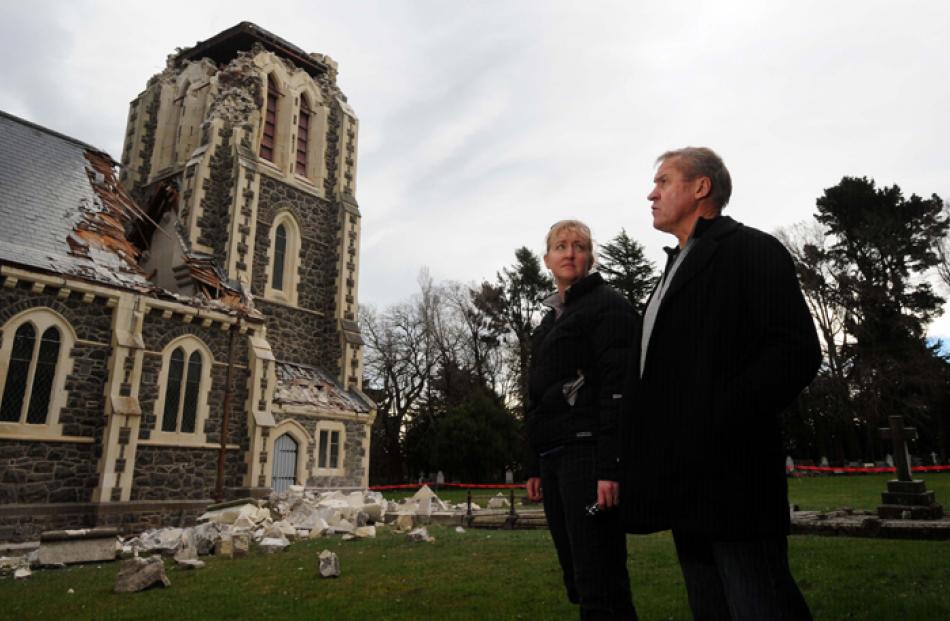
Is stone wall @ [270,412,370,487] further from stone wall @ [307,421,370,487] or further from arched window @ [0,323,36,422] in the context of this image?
arched window @ [0,323,36,422]

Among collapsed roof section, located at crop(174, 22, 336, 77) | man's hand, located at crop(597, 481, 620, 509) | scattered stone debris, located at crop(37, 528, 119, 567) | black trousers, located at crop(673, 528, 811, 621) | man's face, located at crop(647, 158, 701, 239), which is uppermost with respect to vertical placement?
collapsed roof section, located at crop(174, 22, 336, 77)

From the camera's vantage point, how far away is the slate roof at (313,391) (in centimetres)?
2053

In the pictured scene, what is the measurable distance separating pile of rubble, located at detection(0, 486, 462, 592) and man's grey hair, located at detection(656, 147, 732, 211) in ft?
21.3

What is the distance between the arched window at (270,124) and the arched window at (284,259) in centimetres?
285

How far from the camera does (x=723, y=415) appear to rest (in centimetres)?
204

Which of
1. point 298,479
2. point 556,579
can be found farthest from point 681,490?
point 298,479

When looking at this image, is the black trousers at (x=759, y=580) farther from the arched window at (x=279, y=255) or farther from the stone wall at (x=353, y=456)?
the arched window at (x=279, y=255)

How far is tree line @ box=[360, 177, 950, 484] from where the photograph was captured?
31.0m

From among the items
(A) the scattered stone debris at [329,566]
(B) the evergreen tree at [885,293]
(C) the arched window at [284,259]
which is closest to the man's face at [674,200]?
(A) the scattered stone debris at [329,566]

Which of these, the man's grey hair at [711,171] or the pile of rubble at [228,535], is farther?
the pile of rubble at [228,535]

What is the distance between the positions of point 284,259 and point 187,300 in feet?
24.1

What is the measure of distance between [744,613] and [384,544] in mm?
9512

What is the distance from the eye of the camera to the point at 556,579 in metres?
6.42

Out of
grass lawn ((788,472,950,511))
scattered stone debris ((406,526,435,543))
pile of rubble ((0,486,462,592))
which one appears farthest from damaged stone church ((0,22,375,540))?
grass lawn ((788,472,950,511))
